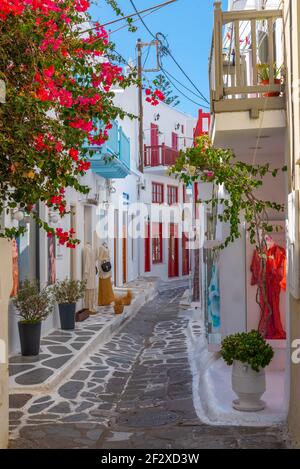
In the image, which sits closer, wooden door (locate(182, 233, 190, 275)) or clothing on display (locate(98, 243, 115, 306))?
clothing on display (locate(98, 243, 115, 306))

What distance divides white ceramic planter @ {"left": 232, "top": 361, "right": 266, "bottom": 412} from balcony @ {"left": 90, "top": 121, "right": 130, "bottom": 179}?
8437 millimetres

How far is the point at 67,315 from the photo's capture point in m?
12.1

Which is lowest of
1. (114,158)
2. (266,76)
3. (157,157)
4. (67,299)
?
(67,299)

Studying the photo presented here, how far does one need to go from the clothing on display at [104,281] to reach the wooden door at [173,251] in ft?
41.2

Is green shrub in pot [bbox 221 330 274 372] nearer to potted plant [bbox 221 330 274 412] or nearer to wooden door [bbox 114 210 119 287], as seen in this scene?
potted plant [bbox 221 330 274 412]

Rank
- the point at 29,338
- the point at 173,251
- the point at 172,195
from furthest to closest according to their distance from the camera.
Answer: the point at 172,195 → the point at 173,251 → the point at 29,338

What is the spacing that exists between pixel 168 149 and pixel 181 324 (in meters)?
15.0

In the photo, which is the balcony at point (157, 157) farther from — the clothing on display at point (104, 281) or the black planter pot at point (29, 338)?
the black planter pot at point (29, 338)

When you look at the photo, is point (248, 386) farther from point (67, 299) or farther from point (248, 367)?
point (67, 299)

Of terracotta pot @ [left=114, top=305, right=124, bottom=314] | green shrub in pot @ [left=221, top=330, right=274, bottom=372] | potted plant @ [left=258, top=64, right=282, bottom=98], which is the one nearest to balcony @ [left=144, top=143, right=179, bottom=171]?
terracotta pot @ [left=114, top=305, right=124, bottom=314]

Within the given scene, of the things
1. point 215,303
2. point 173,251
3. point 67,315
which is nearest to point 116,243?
point 173,251

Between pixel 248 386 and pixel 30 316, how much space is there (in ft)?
13.8

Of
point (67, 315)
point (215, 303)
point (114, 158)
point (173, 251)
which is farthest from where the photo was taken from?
point (173, 251)

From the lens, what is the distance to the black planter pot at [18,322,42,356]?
369 inches
